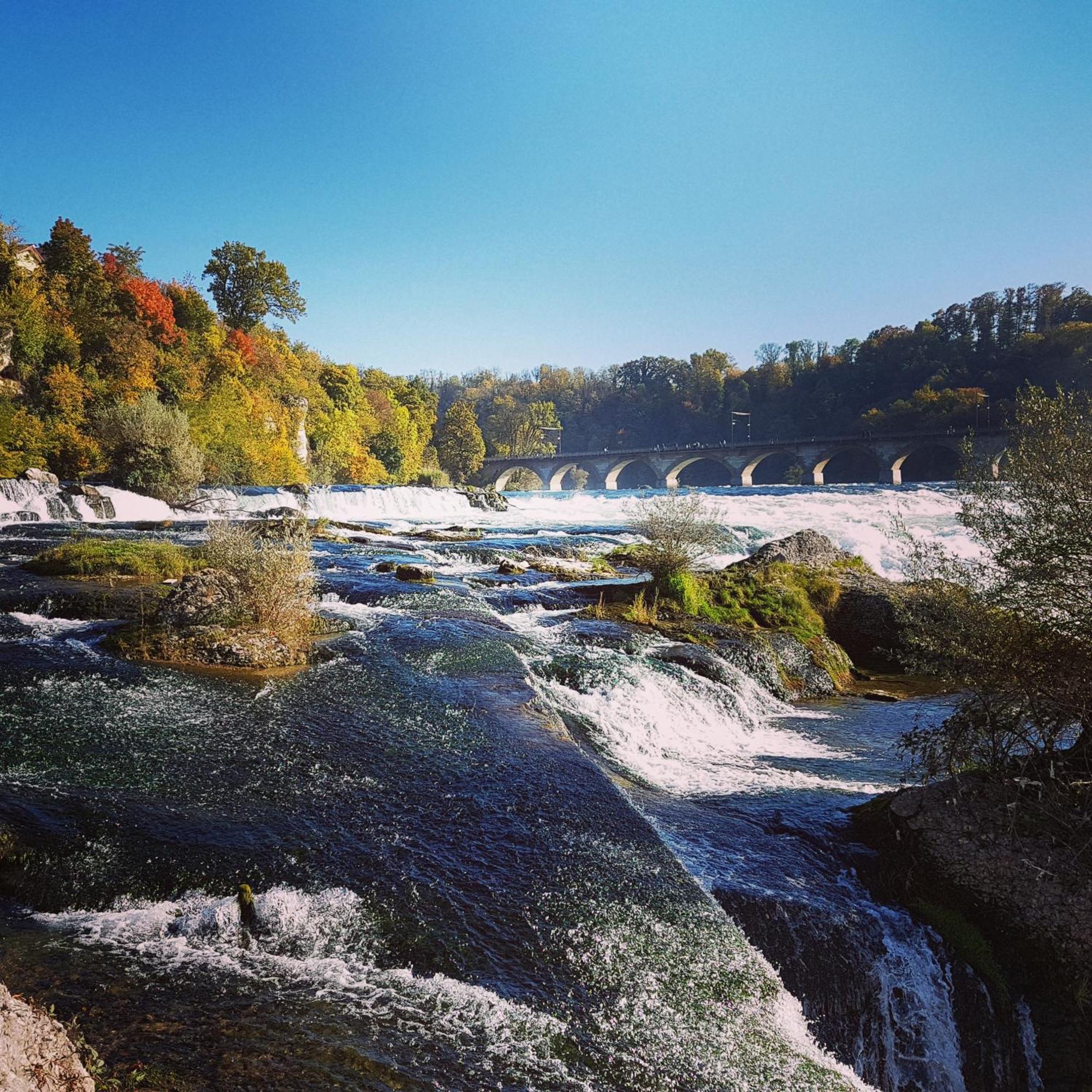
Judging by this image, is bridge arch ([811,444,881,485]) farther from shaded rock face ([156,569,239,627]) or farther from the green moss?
the green moss

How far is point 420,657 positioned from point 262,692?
218 centimetres

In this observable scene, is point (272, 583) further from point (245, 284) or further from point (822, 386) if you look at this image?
point (822, 386)

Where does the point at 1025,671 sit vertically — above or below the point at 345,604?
above

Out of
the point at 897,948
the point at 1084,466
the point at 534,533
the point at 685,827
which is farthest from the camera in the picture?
the point at 534,533

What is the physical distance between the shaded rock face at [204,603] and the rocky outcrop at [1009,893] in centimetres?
817

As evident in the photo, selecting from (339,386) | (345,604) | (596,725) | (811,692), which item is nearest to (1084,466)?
(596,725)

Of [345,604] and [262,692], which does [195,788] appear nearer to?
[262,692]

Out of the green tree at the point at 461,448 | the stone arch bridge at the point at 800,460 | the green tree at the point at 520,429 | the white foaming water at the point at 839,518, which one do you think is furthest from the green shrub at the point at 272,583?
the green tree at the point at 520,429

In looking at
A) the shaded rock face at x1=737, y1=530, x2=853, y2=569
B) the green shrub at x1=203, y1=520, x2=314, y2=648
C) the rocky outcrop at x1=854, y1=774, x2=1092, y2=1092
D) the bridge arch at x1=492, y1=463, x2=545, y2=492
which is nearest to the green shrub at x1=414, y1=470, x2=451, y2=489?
the bridge arch at x1=492, y1=463, x2=545, y2=492

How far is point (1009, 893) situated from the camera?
3.96m

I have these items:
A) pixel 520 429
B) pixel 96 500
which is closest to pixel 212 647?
pixel 96 500

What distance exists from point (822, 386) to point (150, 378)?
93.9 metres

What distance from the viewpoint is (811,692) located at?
1003 cm

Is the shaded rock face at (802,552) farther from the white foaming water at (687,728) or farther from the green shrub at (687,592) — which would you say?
the white foaming water at (687,728)
